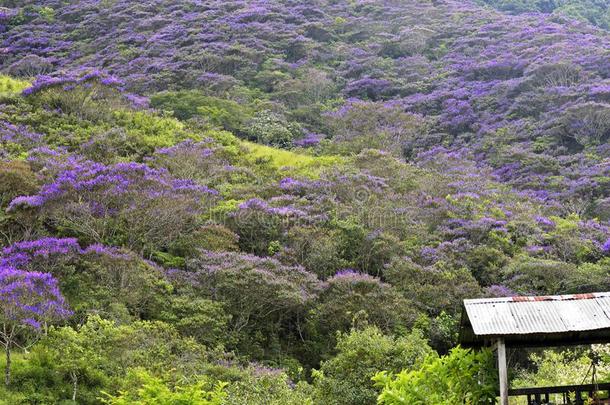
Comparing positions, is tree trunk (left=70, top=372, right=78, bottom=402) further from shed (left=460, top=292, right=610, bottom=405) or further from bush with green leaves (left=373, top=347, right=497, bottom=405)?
shed (left=460, top=292, right=610, bottom=405)

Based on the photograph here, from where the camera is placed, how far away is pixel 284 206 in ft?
65.2

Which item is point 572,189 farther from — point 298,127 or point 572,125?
point 298,127

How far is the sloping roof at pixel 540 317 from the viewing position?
7.18 metres

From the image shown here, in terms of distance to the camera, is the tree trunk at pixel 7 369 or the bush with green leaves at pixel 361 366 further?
the bush with green leaves at pixel 361 366

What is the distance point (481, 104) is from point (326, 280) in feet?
69.2

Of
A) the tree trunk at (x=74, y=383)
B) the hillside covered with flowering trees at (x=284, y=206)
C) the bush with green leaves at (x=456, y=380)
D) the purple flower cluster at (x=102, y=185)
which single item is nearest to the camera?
the bush with green leaves at (x=456, y=380)

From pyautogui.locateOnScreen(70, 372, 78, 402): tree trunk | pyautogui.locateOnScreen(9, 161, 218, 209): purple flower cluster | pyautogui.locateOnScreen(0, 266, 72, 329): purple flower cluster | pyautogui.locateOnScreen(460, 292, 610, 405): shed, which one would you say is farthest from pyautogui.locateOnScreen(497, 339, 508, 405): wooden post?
pyautogui.locateOnScreen(9, 161, 218, 209): purple flower cluster

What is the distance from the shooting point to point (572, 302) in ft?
25.0

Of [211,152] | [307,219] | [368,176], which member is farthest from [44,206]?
[368,176]

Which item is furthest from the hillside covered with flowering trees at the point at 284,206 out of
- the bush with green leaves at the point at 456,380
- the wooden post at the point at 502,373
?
the wooden post at the point at 502,373

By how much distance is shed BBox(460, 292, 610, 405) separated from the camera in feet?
23.5

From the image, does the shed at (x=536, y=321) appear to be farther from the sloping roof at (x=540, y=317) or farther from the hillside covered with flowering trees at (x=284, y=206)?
the hillside covered with flowering trees at (x=284, y=206)

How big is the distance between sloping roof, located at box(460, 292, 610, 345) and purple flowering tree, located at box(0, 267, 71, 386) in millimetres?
7849

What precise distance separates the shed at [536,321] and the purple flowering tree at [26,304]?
776 cm
